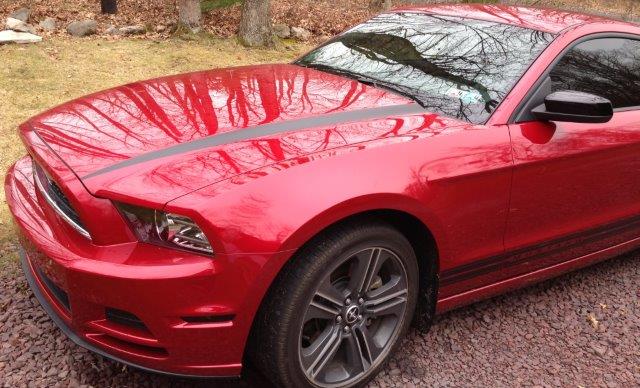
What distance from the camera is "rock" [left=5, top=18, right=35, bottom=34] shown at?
747 centimetres

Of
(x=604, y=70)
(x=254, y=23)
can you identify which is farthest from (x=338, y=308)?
(x=254, y=23)

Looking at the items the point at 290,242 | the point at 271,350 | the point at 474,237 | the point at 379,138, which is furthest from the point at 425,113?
the point at 271,350

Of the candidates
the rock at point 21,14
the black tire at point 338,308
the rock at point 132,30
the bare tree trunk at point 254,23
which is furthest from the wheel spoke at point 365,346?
the rock at point 21,14

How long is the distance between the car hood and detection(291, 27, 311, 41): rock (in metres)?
6.00

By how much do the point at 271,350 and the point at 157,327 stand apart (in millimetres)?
426

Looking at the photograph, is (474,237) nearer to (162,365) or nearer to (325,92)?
(325,92)

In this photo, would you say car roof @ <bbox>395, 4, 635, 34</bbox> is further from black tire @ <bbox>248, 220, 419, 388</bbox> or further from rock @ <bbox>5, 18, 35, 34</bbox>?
rock @ <bbox>5, 18, 35, 34</bbox>

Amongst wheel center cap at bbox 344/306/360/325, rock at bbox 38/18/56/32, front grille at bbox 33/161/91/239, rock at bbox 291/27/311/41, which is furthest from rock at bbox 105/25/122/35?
wheel center cap at bbox 344/306/360/325

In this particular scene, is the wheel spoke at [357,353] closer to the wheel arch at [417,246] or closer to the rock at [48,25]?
the wheel arch at [417,246]

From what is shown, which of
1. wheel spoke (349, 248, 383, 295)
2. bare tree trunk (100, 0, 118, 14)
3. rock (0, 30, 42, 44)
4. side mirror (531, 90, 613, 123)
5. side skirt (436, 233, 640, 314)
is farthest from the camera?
bare tree trunk (100, 0, 118, 14)

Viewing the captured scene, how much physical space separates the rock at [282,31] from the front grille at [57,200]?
264 inches

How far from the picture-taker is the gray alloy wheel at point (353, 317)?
2318mm

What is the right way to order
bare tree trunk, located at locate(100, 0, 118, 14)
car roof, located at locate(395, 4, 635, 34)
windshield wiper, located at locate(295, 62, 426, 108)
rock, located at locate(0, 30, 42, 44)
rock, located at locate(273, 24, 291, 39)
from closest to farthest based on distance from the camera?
windshield wiper, located at locate(295, 62, 426, 108) < car roof, located at locate(395, 4, 635, 34) < rock, located at locate(0, 30, 42, 44) < bare tree trunk, located at locate(100, 0, 118, 14) < rock, located at locate(273, 24, 291, 39)

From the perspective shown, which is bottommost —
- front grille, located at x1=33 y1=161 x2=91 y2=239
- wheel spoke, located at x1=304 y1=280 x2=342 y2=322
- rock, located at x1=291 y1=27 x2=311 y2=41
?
rock, located at x1=291 y1=27 x2=311 y2=41
